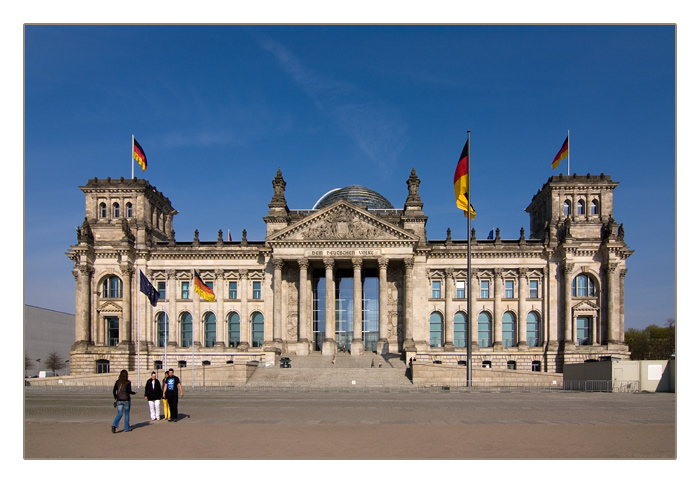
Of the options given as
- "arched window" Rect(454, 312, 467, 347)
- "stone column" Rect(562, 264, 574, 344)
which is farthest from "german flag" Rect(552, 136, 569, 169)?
"arched window" Rect(454, 312, 467, 347)

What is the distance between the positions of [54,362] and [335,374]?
247 ft

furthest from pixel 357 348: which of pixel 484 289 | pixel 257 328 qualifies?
pixel 484 289

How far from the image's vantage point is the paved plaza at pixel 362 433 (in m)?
16.0

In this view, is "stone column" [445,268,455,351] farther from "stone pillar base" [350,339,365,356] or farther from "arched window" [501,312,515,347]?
"stone pillar base" [350,339,365,356]

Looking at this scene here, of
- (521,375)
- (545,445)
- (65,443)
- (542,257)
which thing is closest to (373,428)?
(545,445)

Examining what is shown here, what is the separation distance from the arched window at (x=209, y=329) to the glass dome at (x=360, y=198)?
866 inches

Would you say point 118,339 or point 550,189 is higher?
point 550,189

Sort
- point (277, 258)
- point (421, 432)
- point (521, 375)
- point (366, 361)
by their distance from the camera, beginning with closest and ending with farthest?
1. point (421, 432)
2. point (521, 375)
3. point (366, 361)
4. point (277, 258)

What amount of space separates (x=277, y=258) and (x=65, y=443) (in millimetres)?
52588

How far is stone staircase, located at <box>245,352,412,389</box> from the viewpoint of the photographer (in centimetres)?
5409

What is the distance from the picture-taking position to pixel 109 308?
73875 millimetres

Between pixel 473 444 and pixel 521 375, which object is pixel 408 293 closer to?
pixel 521 375

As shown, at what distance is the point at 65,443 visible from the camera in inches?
693

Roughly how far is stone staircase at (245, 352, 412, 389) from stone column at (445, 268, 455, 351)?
33.9 ft
